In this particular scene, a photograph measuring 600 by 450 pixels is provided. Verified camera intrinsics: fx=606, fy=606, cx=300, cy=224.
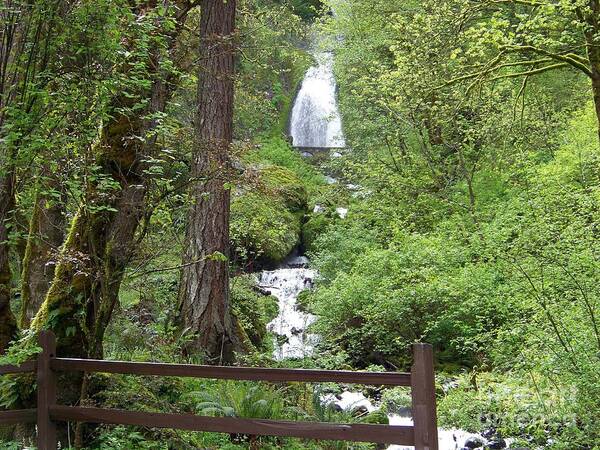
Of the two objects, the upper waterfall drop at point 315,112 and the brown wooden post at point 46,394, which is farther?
the upper waterfall drop at point 315,112

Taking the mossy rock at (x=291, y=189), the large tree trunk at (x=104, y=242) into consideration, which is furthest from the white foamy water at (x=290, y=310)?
the large tree trunk at (x=104, y=242)

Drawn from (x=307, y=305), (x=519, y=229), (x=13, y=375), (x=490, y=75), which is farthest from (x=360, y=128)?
(x=13, y=375)

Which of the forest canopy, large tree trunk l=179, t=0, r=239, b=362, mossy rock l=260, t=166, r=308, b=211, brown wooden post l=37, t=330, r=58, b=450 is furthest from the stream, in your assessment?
brown wooden post l=37, t=330, r=58, b=450

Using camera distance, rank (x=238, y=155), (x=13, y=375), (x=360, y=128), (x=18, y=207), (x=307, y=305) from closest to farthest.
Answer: (x=18, y=207) < (x=13, y=375) < (x=238, y=155) < (x=307, y=305) < (x=360, y=128)

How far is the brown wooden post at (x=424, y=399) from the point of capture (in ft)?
11.8

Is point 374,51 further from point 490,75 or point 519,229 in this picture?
point 519,229

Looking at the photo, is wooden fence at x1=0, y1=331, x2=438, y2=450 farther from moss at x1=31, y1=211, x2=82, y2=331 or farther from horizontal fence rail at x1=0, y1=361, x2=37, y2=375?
moss at x1=31, y1=211, x2=82, y2=331

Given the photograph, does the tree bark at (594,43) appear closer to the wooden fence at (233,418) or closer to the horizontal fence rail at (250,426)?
the wooden fence at (233,418)

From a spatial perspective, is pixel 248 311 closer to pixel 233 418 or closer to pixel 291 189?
pixel 233 418

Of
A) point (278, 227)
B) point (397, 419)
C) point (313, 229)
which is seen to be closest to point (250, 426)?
point (397, 419)

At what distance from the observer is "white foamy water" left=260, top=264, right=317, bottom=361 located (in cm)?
1262

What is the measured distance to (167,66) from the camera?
4637 mm

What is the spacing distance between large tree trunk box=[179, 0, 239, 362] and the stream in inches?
60.0

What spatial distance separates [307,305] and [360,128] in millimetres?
6078
